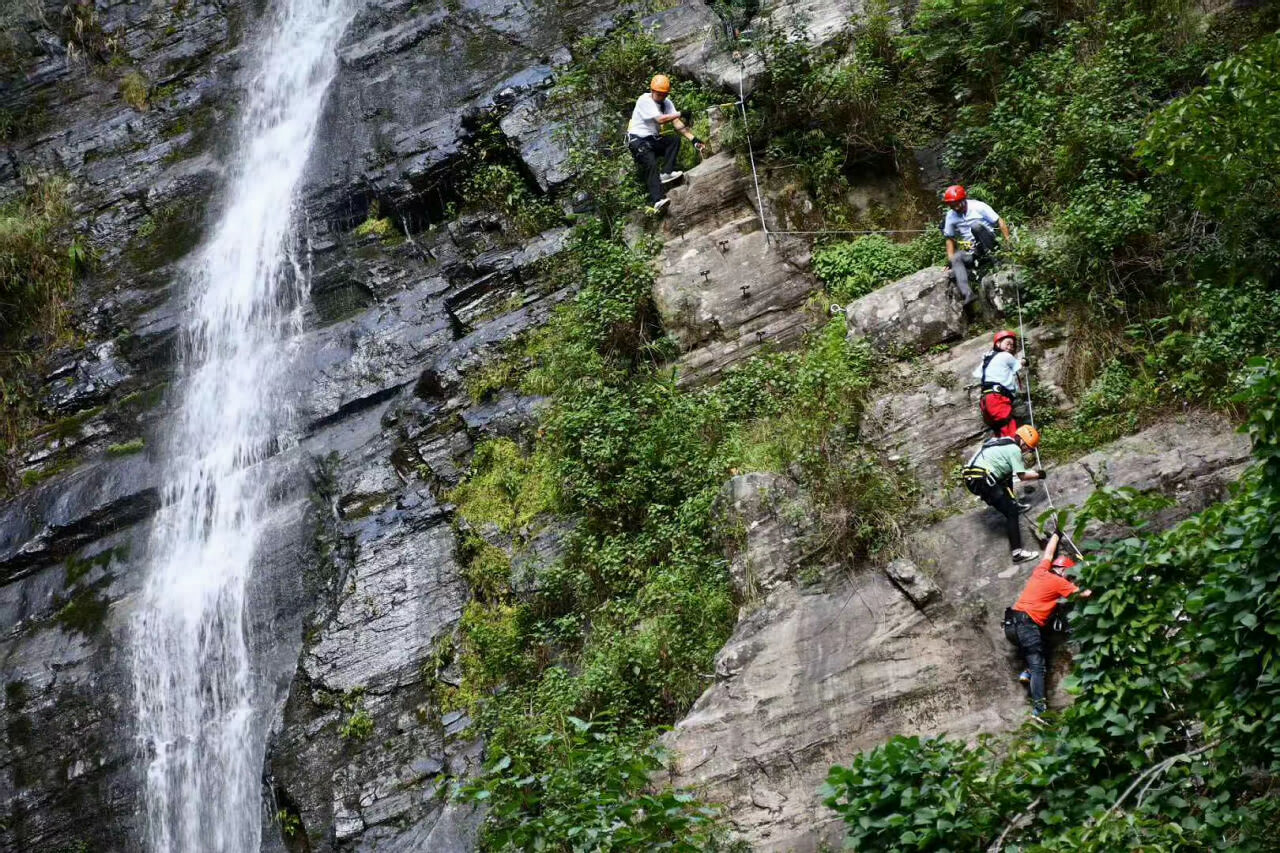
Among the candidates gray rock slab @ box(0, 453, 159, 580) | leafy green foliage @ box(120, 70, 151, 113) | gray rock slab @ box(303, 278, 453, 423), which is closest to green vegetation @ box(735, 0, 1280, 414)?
gray rock slab @ box(303, 278, 453, 423)

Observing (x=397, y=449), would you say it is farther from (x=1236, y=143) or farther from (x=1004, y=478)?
(x=1236, y=143)

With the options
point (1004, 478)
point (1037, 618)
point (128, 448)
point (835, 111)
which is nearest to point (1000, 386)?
point (1004, 478)

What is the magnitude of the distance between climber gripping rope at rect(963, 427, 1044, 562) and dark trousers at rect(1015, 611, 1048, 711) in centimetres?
89

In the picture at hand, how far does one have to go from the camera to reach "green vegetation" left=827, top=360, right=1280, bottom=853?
557 cm

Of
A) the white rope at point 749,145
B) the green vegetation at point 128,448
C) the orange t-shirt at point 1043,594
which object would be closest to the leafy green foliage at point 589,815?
the orange t-shirt at point 1043,594

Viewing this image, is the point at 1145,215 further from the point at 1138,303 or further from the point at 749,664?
the point at 749,664

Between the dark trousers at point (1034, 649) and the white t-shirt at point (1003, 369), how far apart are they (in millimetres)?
2315

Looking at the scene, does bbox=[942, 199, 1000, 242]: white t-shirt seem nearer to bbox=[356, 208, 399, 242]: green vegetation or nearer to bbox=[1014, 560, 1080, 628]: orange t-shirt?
bbox=[1014, 560, 1080, 628]: orange t-shirt

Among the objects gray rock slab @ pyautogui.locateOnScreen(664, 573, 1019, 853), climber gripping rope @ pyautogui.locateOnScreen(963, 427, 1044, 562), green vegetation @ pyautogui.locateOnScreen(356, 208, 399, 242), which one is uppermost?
green vegetation @ pyautogui.locateOnScreen(356, 208, 399, 242)

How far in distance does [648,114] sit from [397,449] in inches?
209

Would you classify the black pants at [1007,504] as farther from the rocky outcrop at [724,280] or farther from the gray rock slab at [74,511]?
the gray rock slab at [74,511]

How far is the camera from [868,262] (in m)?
13.1

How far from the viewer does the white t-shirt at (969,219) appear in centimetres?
1155

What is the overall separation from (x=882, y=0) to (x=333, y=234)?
8.81 meters
